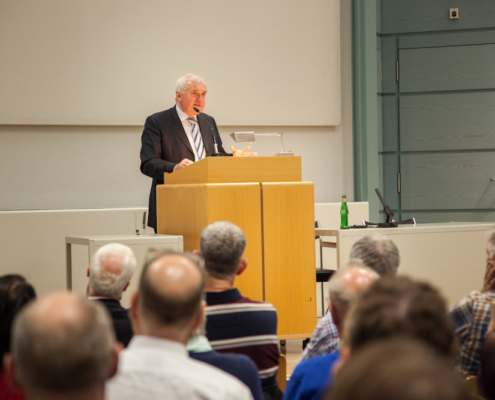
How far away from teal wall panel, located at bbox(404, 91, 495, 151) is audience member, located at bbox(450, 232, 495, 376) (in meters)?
4.54

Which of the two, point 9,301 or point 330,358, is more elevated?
point 9,301

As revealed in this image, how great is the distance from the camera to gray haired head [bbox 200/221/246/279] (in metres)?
2.26

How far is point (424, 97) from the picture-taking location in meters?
6.39

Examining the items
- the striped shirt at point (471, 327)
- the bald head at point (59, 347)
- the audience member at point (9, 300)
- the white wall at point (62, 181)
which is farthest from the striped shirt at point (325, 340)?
the white wall at point (62, 181)

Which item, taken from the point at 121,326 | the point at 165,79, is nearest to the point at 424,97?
the point at 165,79

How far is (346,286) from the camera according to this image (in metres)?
1.68

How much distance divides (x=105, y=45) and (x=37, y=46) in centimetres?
58

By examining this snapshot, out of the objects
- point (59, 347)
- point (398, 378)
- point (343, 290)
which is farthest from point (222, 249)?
point (398, 378)

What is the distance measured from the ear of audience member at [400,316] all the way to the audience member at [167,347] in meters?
0.30

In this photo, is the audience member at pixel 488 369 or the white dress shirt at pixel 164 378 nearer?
the white dress shirt at pixel 164 378

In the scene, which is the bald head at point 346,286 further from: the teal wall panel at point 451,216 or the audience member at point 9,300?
the teal wall panel at point 451,216

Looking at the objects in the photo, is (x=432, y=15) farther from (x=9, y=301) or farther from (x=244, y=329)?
(x=9, y=301)

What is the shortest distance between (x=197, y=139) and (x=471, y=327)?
2700mm

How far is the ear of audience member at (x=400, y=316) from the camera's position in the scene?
1.05 m
